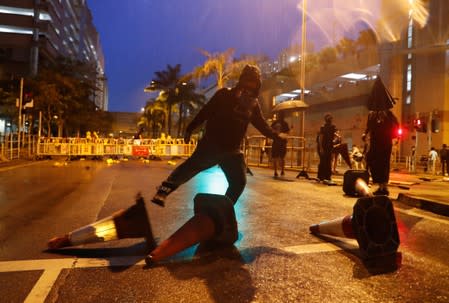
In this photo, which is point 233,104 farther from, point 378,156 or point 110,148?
point 110,148

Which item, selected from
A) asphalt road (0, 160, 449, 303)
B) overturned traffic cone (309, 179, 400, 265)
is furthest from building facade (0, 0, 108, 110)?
overturned traffic cone (309, 179, 400, 265)

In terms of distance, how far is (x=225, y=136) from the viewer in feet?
14.8

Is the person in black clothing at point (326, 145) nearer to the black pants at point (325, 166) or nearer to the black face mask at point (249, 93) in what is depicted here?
the black pants at point (325, 166)

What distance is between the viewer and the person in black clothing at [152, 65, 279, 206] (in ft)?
14.8

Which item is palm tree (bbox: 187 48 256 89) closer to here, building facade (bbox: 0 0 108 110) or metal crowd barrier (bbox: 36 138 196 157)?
metal crowd barrier (bbox: 36 138 196 157)

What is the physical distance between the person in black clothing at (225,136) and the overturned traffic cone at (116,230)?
36cm

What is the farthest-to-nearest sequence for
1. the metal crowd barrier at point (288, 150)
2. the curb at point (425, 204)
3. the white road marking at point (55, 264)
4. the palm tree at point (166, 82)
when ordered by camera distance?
the palm tree at point (166, 82), the metal crowd barrier at point (288, 150), the curb at point (425, 204), the white road marking at point (55, 264)

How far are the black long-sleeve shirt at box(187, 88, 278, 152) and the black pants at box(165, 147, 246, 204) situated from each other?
89mm

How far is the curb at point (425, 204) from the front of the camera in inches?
276

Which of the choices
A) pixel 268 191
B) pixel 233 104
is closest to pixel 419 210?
pixel 268 191

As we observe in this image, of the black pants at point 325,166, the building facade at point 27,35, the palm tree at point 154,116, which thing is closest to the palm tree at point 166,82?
the palm tree at point 154,116

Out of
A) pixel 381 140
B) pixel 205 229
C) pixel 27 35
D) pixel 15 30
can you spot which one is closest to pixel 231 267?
pixel 205 229

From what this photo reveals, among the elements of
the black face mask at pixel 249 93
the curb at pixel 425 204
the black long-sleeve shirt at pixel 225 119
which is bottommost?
the curb at pixel 425 204

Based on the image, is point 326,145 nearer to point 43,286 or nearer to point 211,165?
point 211,165
